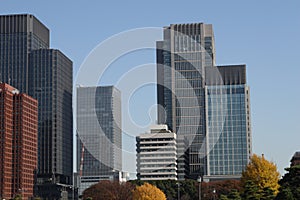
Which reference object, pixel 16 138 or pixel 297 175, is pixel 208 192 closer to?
pixel 16 138

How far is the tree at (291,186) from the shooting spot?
2606 inches

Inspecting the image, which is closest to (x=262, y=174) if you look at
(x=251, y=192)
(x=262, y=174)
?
(x=262, y=174)

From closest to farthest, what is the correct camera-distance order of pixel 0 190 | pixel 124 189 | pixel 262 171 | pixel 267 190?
pixel 267 190
pixel 262 171
pixel 124 189
pixel 0 190

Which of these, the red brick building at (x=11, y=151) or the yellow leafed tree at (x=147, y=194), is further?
the red brick building at (x=11, y=151)

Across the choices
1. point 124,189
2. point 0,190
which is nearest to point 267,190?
point 124,189

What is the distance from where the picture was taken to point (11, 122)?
7835 inches

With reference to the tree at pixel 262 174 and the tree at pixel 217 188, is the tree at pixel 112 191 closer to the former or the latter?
the tree at pixel 217 188

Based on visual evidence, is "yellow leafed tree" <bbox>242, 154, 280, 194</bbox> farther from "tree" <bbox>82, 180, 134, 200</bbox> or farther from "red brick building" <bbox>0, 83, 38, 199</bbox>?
"red brick building" <bbox>0, 83, 38, 199</bbox>

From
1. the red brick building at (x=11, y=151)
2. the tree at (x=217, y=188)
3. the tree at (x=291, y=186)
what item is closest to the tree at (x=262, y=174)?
the tree at (x=291, y=186)

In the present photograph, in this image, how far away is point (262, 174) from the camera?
3654 inches

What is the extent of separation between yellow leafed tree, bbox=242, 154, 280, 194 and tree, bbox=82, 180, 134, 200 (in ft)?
174

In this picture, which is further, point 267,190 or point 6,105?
point 6,105

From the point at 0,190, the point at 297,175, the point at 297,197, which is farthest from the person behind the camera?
the point at 0,190

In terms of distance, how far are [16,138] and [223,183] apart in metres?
75.0
